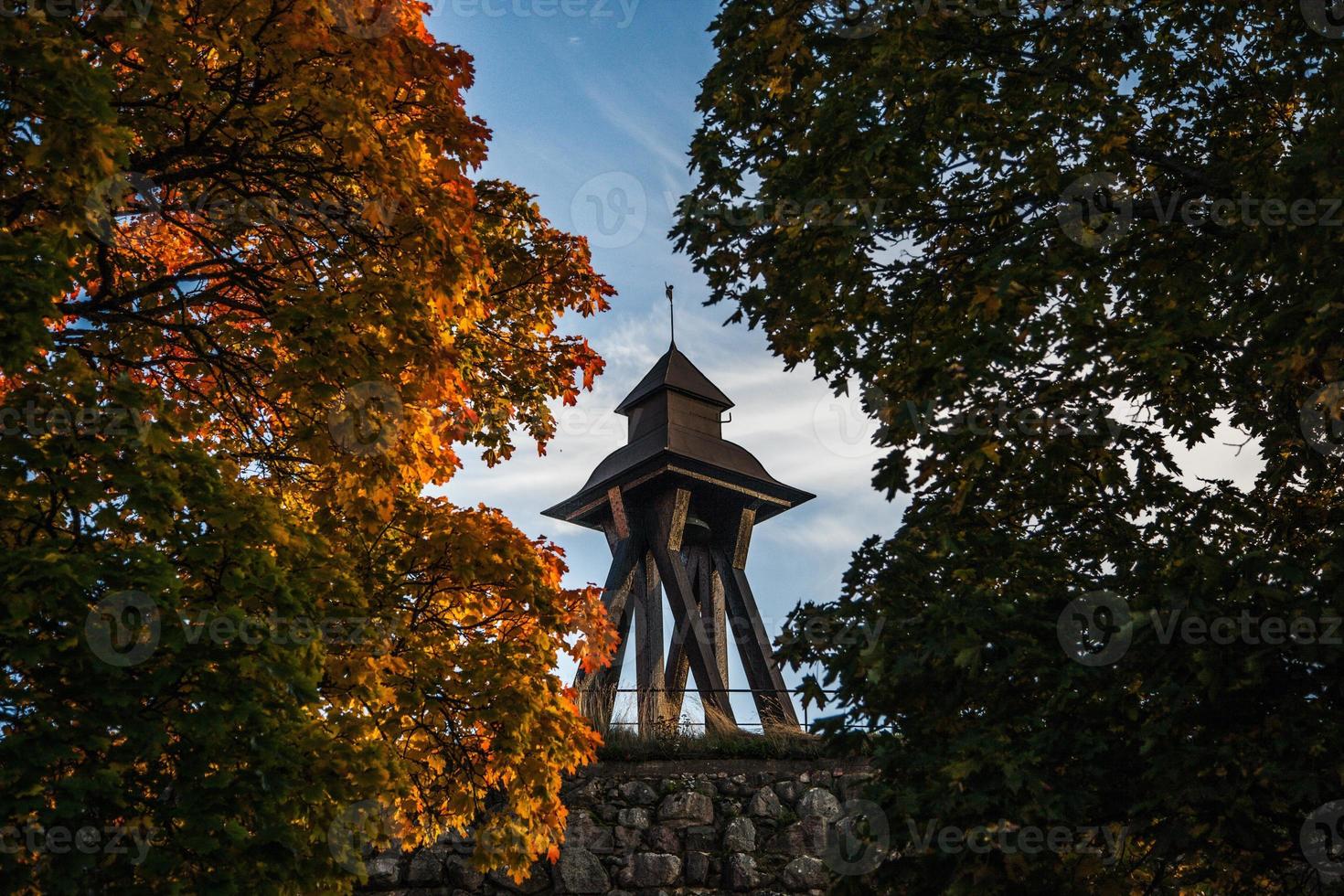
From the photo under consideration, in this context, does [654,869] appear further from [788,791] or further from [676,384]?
[676,384]

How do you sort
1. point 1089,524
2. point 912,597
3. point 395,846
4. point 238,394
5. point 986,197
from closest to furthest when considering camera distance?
point 912,597 < point 1089,524 < point 986,197 < point 238,394 < point 395,846

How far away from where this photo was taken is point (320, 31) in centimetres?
721

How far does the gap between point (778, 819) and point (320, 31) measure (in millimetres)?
10236

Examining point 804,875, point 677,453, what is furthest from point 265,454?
point 677,453

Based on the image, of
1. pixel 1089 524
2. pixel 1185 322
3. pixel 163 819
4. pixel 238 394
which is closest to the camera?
pixel 163 819

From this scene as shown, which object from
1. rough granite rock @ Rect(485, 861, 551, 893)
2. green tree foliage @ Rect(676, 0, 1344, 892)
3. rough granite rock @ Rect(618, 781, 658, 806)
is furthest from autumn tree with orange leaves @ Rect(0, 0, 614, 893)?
rough granite rock @ Rect(618, 781, 658, 806)

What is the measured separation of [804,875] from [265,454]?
7947 mm

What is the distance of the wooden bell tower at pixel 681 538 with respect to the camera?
16078mm

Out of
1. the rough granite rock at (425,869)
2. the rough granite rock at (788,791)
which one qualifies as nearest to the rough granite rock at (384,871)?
the rough granite rock at (425,869)

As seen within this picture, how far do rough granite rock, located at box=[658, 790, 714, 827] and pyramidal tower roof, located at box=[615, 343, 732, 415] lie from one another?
7075mm

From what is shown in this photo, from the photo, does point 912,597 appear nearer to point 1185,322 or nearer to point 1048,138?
point 1185,322

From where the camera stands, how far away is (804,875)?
12430 millimetres

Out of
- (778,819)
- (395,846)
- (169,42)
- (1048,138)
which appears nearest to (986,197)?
(1048,138)

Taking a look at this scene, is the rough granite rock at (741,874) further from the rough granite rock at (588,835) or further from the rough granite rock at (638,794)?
the rough granite rock at (588,835)
